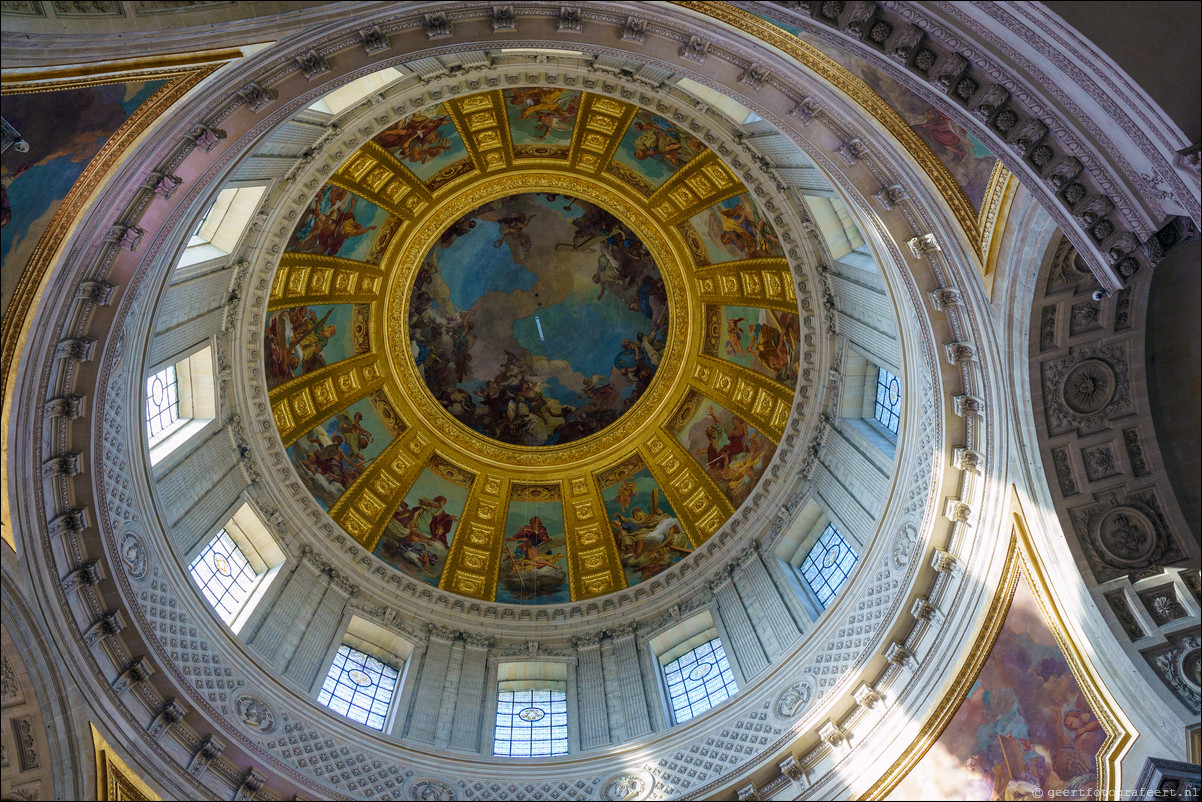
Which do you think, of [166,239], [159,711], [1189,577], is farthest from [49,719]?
[1189,577]

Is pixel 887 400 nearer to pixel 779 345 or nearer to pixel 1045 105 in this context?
pixel 779 345

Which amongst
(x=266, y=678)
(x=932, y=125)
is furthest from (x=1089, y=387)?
(x=266, y=678)

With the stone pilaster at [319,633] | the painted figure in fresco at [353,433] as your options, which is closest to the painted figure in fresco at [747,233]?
the painted figure in fresco at [353,433]

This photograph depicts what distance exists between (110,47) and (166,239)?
15.4ft

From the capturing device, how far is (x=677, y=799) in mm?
16938

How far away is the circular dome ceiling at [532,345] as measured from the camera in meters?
23.4

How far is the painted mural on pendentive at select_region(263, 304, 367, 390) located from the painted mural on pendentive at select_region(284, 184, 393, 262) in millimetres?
1677

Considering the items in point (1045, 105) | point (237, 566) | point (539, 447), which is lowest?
point (237, 566)

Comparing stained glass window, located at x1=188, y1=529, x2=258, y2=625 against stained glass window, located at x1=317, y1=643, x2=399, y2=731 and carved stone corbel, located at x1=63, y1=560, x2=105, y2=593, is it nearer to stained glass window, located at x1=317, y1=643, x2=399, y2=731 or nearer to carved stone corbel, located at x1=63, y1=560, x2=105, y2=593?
stained glass window, located at x1=317, y1=643, x2=399, y2=731

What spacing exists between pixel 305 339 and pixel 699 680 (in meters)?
13.5

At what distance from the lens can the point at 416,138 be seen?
74.5 feet

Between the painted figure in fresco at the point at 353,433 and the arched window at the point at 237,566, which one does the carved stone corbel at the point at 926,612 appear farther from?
the painted figure in fresco at the point at 353,433

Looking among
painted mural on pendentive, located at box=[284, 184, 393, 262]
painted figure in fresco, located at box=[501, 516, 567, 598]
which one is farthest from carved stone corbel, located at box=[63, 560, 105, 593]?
painted figure in fresco, located at box=[501, 516, 567, 598]

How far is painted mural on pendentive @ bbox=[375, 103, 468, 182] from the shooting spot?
21984 mm
